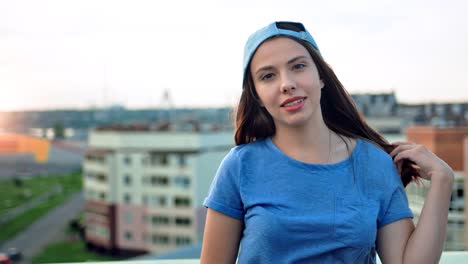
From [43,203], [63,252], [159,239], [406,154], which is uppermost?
[406,154]

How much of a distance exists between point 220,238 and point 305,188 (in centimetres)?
13

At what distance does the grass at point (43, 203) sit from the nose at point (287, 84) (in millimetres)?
37661

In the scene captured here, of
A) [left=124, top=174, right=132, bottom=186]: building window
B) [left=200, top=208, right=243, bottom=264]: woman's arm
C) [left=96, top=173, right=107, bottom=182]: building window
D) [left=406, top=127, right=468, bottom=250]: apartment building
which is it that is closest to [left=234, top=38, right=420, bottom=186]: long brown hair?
[left=200, top=208, right=243, bottom=264]: woman's arm

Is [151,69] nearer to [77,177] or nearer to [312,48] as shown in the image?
[77,177]

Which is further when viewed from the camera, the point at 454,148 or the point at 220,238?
the point at 454,148

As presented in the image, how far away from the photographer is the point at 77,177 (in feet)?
136

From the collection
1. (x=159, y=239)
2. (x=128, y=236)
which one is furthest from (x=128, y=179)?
(x=128, y=236)

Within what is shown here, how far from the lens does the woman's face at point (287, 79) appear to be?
0.76 m

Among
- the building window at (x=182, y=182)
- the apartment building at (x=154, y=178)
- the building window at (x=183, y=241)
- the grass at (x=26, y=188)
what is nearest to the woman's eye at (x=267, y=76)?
the apartment building at (x=154, y=178)

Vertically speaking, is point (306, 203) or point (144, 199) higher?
point (306, 203)

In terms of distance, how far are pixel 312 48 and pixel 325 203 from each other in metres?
0.20

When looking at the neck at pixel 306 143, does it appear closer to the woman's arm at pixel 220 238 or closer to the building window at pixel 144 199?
the woman's arm at pixel 220 238

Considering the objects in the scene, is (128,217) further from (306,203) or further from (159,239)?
(306,203)

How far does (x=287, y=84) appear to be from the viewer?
2.45ft
